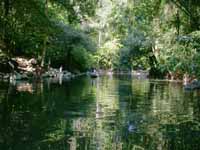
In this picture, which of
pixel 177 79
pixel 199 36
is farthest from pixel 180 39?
pixel 177 79

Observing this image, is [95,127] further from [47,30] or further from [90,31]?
[90,31]

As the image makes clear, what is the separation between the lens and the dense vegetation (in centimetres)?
1738

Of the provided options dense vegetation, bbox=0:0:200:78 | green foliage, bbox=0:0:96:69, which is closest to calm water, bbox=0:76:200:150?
dense vegetation, bbox=0:0:200:78

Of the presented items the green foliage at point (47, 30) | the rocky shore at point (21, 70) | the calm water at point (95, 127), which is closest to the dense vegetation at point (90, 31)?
the green foliage at point (47, 30)

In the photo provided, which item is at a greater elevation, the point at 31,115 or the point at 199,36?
the point at 199,36

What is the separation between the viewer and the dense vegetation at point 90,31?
17384 millimetres

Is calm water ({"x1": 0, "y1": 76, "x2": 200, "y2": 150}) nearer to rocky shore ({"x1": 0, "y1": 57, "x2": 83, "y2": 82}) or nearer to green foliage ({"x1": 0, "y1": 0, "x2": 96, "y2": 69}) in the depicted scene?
green foliage ({"x1": 0, "y1": 0, "x2": 96, "y2": 69})

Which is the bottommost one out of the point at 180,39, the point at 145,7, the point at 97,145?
the point at 97,145

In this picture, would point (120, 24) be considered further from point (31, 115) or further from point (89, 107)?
point (31, 115)

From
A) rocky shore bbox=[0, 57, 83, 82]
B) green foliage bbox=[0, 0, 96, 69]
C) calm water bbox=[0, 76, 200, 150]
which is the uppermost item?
green foliage bbox=[0, 0, 96, 69]

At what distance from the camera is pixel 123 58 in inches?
4114

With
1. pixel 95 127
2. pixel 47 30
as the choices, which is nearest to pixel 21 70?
pixel 47 30

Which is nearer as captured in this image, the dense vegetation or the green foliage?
the dense vegetation

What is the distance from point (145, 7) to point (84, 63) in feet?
161
